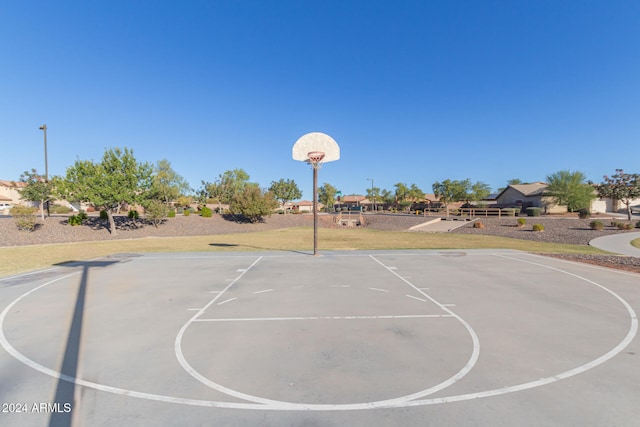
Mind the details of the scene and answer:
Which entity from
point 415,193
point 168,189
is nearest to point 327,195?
point 415,193

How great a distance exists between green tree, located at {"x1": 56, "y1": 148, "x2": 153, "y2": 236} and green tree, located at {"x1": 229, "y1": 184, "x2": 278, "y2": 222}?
13892mm

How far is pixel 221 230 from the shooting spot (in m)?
35.7

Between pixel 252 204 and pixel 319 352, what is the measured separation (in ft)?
121

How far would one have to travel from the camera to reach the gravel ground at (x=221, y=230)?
70.8 feet

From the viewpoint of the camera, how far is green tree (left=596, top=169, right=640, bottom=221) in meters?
35.0

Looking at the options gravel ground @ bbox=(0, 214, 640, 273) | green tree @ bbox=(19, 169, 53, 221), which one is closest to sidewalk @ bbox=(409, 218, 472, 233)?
gravel ground @ bbox=(0, 214, 640, 273)

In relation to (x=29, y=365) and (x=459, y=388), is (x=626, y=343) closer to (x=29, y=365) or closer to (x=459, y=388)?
(x=459, y=388)

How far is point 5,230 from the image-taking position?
23172 mm

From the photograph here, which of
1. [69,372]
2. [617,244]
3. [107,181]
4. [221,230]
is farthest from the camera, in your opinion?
[221,230]

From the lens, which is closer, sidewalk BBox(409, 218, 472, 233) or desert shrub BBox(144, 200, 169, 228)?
desert shrub BBox(144, 200, 169, 228)

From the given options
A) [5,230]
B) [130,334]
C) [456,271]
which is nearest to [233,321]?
[130,334]

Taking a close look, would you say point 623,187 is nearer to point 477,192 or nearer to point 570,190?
point 570,190

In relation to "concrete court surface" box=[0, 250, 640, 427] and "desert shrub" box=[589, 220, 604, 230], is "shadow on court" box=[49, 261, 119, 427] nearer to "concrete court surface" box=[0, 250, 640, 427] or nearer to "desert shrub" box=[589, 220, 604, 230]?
"concrete court surface" box=[0, 250, 640, 427]

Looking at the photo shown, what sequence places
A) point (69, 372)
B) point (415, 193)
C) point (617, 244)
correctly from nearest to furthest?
point (69, 372)
point (617, 244)
point (415, 193)
